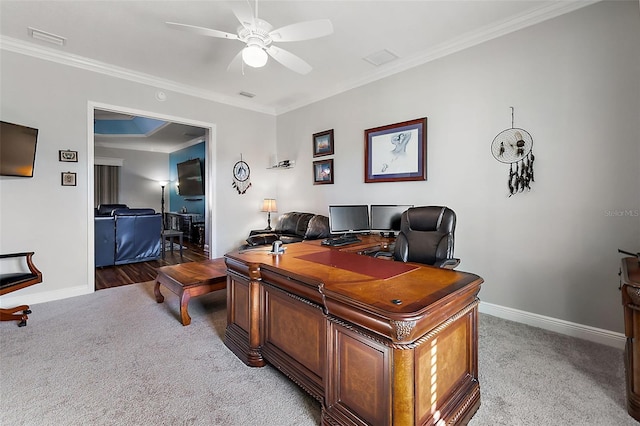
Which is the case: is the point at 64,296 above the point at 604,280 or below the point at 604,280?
below

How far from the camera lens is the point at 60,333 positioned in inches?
101

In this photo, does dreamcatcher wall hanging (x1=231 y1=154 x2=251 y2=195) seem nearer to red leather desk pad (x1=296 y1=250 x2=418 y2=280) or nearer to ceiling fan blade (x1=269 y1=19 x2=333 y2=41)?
ceiling fan blade (x1=269 y1=19 x2=333 y2=41)

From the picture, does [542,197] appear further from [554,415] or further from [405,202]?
[554,415]

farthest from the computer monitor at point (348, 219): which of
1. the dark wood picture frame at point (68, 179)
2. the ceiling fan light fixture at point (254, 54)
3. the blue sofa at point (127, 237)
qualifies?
the blue sofa at point (127, 237)

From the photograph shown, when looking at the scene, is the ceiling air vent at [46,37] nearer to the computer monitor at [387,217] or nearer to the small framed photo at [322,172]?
the small framed photo at [322,172]

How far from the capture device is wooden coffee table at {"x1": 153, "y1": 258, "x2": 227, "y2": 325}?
108 inches

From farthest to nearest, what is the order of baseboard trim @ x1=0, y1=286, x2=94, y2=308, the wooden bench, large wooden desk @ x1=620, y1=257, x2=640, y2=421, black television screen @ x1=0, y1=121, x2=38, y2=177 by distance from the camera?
baseboard trim @ x1=0, y1=286, x2=94, y2=308, black television screen @ x1=0, y1=121, x2=38, y2=177, the wooden bench, large wooden desk @ x1=620, y1=257, x2=640, y2=421

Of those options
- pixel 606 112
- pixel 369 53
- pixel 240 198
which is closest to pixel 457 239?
pixel 606 112

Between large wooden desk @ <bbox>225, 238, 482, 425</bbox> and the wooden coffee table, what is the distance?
3.32 ft

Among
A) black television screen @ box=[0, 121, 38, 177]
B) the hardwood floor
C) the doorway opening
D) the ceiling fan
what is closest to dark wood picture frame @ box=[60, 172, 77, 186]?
the doorway opening

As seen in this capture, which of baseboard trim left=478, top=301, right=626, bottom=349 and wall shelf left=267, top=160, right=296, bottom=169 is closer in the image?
baseboard trim left=478, top=301, right=626, bottom=349

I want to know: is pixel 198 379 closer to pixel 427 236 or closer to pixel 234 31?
pixel 427 236

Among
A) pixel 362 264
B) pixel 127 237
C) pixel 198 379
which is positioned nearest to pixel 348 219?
pixel 362 264

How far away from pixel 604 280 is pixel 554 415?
1.43m
